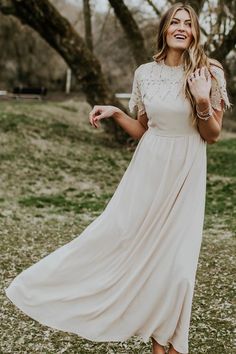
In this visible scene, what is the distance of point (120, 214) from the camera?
3.48 m

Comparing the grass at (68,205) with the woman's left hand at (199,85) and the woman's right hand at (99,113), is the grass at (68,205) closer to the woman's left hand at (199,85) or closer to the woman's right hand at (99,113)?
the woman's right hand at (99,113)

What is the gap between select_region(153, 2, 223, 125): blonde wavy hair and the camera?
323 centimetres

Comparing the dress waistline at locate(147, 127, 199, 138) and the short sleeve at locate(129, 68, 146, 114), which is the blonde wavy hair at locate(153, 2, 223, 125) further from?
the short sleeve at locate(129, 68, 146, 114)

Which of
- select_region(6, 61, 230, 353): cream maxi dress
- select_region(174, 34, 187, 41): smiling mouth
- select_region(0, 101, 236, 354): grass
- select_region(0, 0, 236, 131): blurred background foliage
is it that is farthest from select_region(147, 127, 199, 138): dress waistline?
select_region(0, 0, 236, 131): blurred background foliage

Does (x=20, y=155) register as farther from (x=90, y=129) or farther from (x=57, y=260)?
(x=57, y=260)

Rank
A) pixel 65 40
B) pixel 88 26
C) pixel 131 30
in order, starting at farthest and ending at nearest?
pixel 88 26 < pixel 131 30 < pixel 65 40

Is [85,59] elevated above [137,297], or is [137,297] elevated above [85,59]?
[137,297]

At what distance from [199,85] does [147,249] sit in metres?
1.02

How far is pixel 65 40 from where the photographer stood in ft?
47.3

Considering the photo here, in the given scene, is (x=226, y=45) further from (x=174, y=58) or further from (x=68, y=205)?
(x=174, y=58)

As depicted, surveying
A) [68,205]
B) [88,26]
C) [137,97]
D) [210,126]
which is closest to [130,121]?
[137,97]

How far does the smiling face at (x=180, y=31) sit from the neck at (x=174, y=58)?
1.9 inches

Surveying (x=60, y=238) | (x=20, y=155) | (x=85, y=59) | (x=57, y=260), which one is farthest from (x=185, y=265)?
(x=85, y=59)

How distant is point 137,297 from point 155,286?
0.48 feet
